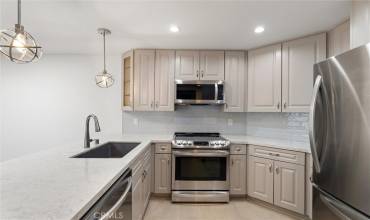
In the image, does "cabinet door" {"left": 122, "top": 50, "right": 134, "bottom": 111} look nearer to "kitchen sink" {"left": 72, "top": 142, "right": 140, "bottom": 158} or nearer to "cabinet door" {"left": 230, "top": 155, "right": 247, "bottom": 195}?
"kitchen sink" {"left": 72, "top": 142, "right": 140, "bottom": 158}

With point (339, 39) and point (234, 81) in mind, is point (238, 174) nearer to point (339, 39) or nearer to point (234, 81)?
point (234, 81)

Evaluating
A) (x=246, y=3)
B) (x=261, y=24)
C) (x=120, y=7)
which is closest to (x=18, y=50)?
(x=120, y=7)

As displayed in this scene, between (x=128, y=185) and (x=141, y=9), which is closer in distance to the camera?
(x=128, y=185)

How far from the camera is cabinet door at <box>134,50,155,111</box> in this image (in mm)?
3311

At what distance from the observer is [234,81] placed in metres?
3.31

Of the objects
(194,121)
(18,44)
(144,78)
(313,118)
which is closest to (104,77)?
(144,78)

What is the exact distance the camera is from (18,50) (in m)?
1.44

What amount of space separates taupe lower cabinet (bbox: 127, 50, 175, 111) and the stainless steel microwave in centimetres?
17

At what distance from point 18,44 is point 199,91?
7.52 feet

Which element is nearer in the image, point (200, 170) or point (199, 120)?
point (200, 170)

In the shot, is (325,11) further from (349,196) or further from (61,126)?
(61,126)

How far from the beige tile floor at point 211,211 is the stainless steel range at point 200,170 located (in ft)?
0.35

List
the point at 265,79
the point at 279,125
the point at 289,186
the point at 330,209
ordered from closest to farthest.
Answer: the point at 330,209, the point at 289,186, the point at 265,79, the point at 279,125

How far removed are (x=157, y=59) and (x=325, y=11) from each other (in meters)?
2.21
